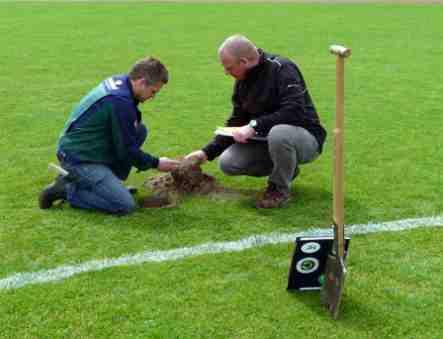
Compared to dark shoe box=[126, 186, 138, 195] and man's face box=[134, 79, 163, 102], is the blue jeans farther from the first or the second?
man's face box=[134, 79, 163, 102]

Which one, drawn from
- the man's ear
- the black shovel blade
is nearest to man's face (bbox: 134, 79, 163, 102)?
the man's ear

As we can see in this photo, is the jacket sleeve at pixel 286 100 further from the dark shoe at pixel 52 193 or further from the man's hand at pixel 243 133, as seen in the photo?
the dark shoe at pixel 52 193

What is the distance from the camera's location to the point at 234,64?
4.96m

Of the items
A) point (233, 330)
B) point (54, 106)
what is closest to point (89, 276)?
point (233, 330)

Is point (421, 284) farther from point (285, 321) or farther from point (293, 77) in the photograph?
point (293, 77)

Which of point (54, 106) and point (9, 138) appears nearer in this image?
point (9, 138)

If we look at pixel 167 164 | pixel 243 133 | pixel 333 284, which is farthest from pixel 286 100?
pixel 333 284

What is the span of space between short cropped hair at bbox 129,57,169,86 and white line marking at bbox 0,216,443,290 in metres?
1.36

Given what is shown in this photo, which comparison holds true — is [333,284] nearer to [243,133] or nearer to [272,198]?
[272,198]

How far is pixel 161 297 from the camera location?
3.80 m

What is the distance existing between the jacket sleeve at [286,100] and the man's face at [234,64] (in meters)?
0.31

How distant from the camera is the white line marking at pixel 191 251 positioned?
4035 mm

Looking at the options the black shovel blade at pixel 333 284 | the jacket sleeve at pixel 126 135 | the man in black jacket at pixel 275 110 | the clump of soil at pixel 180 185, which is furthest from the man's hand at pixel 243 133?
the black shovel blade at pixel 333 284

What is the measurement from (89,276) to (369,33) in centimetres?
1399
